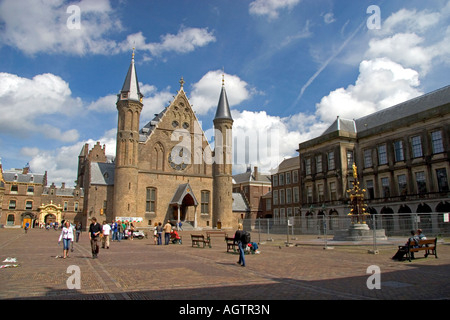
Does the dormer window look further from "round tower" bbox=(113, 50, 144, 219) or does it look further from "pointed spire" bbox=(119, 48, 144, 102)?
"pointed spire" bbox=(119, 48, 144, 102)

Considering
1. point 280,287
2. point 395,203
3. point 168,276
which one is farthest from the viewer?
point 395,203

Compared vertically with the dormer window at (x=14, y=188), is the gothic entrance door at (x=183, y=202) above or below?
below

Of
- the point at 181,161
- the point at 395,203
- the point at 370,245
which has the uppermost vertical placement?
the point at 181,161

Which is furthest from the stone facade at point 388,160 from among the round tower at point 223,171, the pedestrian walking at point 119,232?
the pedestrian walking at point 119,232

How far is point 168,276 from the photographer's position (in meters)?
10.3

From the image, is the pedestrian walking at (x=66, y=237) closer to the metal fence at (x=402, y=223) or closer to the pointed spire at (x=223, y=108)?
the metal fence at (x=402, y=223)

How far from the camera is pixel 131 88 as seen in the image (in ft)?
151

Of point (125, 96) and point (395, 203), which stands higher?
point (125, 96)

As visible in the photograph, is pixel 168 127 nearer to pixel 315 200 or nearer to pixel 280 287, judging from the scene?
pixel 315 200

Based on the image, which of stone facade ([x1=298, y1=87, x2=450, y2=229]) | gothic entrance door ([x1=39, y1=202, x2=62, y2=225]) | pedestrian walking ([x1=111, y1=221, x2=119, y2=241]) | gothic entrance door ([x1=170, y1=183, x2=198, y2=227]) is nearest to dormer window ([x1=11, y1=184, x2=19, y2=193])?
gothic entrance door ([x1=39, y1=202, x2=62, y2=225])

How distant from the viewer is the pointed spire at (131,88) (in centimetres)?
4556
